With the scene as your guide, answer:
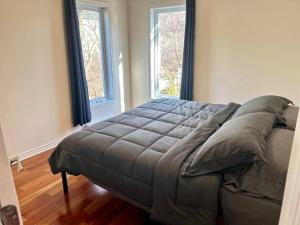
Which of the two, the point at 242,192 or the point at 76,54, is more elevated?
the point at 76,54

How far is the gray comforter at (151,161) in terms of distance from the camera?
4.76 feet

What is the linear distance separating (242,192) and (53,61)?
2926 millimetres

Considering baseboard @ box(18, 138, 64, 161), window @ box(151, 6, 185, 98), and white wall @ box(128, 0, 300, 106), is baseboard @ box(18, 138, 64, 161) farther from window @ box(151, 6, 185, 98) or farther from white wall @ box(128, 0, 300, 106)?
white wall @ box(128, 0, 300, 106)

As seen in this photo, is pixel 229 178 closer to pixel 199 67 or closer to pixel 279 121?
pixel 279 121

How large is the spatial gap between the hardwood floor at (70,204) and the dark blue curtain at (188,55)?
2222mm

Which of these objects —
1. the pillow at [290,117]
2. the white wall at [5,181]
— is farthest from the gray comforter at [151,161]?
the white wall at [5,181]

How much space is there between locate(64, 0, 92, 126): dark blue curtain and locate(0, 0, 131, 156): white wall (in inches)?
3.5

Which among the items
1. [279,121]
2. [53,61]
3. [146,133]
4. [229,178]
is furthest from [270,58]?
[53,61]

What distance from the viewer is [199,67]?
3777 mm

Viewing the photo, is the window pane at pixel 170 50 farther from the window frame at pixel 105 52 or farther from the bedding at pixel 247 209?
the bedding at pixel 247 209

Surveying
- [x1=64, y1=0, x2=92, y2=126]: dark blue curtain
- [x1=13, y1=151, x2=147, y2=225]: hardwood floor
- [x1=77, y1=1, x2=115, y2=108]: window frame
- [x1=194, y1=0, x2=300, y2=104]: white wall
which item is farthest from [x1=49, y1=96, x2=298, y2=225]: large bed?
[x1=77, y1=1, x2=115, y2=108]: window frame

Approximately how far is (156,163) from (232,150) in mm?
550

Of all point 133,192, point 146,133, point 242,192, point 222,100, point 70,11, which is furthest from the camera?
point 222,100

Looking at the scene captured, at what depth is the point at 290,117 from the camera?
2.02 m
